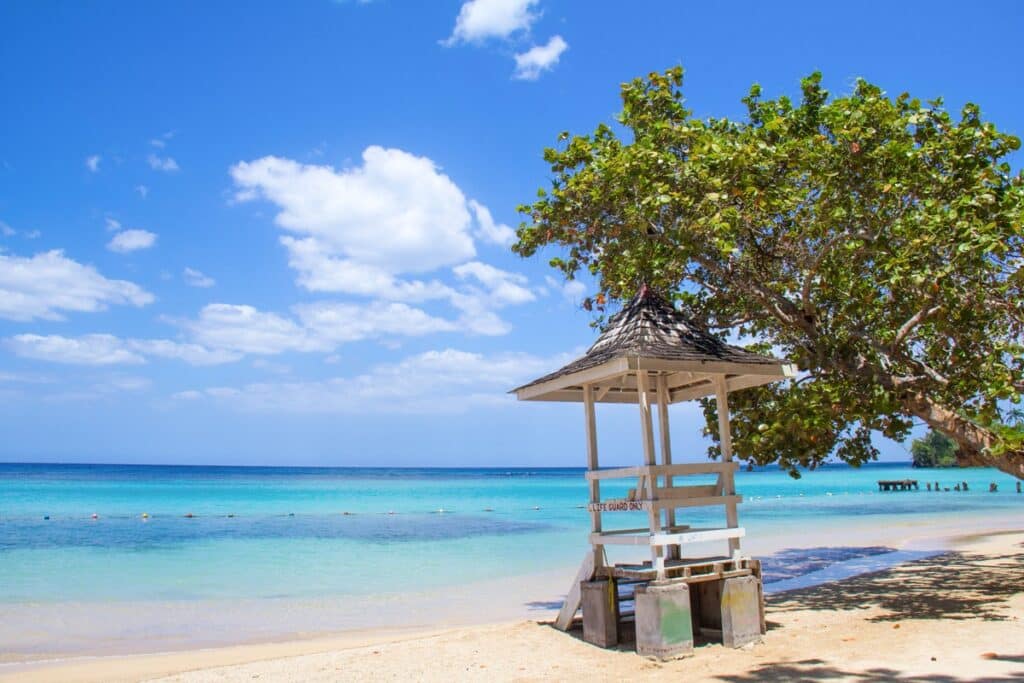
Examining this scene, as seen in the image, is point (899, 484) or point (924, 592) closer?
point (924, 592)

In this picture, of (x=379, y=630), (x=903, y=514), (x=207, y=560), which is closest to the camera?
(x=379, y=630)

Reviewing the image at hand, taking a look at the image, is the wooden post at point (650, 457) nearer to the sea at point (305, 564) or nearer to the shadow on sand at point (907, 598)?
the shadow on sand at point (907, 598)

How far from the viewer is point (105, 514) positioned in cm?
3631

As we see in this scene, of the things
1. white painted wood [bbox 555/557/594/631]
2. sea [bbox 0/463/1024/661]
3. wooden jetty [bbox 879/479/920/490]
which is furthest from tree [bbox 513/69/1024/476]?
wooden jetty [bbox 879/479/920/490]

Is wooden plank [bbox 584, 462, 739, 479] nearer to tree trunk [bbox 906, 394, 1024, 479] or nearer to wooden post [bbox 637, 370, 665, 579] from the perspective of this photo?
wooden post [bbox 637, 370, 665, 579]

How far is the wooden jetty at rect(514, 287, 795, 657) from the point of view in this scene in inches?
298

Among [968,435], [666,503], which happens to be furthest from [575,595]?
[968,435]

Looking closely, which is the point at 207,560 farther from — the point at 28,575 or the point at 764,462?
the point at 764,462

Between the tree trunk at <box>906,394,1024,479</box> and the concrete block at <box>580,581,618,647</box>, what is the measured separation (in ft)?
15.4

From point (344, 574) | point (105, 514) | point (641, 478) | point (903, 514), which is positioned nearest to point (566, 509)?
point (903, 514)

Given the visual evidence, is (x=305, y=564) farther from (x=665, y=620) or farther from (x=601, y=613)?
(x=665, y=620)

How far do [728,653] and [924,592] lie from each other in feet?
16.7

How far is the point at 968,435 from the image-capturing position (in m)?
9.69

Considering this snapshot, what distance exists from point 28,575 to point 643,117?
15646 mm
